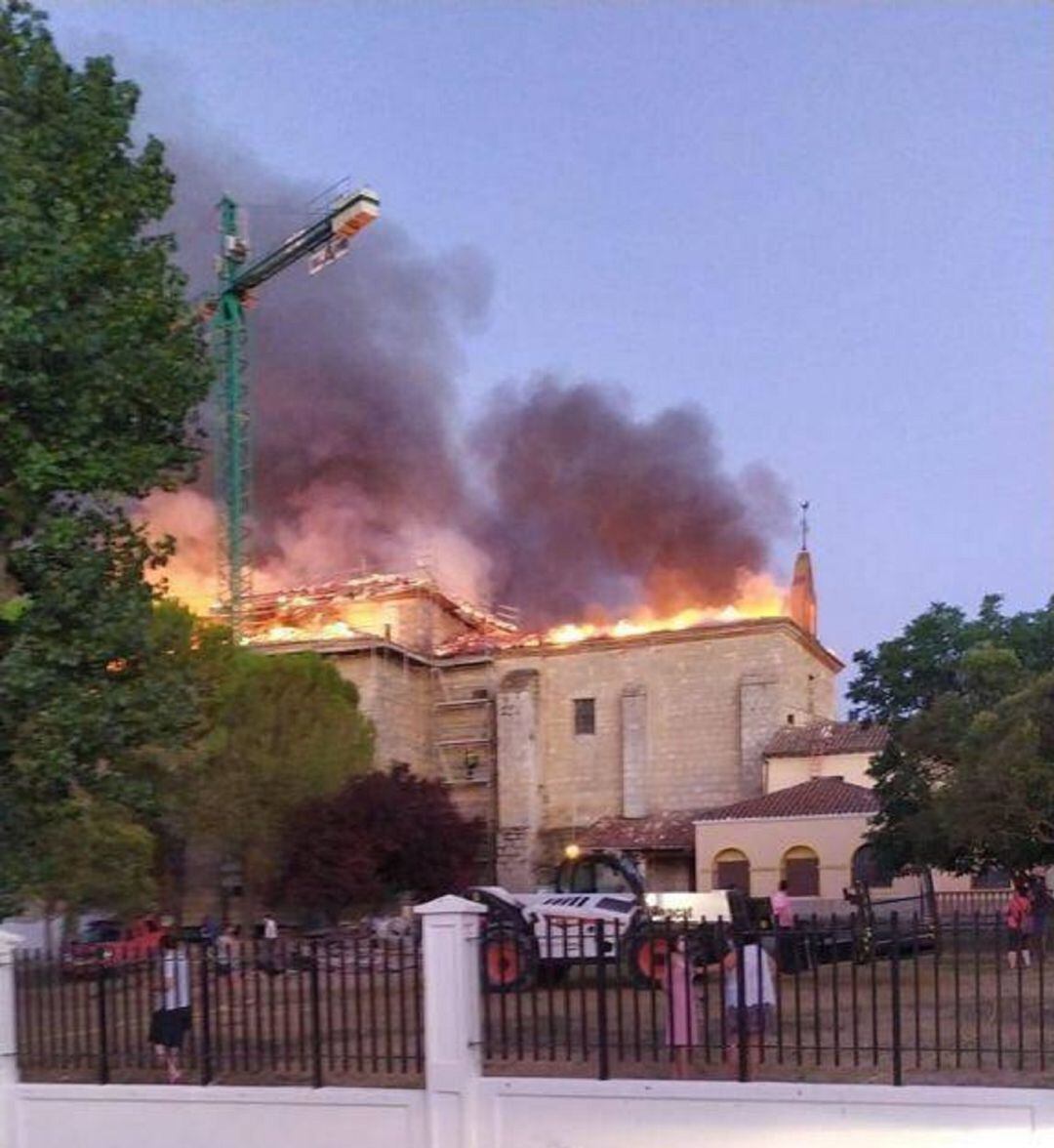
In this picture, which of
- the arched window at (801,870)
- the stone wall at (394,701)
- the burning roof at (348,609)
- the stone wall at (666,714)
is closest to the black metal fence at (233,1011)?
the arched window at (801,870)

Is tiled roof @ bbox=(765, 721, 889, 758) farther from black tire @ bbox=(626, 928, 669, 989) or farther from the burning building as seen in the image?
black tire @ bbox=(626, 928, 669, 989)

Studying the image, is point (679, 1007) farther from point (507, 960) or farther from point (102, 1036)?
point (102, 1036)

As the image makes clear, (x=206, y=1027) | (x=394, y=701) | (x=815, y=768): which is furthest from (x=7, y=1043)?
(x=394, y=701)

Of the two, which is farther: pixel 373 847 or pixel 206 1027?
pixel 373 847

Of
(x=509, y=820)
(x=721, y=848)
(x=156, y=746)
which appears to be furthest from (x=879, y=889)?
(x=156, y=746)

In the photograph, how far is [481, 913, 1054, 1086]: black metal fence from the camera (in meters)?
11.1

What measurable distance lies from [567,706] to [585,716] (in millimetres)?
690

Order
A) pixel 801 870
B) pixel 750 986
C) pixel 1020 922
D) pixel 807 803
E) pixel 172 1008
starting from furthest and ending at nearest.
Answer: pixel 807 803, pixel 801 870, pixel 1020 922, pixel 172 1008, pixel 750 986

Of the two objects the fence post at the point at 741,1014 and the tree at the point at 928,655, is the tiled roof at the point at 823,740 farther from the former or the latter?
the fence post at the point at 741,1014

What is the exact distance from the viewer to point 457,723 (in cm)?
5584

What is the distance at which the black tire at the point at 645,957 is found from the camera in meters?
12.1

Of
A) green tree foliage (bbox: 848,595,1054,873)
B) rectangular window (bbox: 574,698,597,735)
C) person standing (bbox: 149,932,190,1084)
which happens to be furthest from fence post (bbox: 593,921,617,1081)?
rectangular window (bbox: 574,698,597,735)

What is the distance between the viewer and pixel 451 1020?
37.2ft

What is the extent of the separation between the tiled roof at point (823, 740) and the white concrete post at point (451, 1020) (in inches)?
1422
